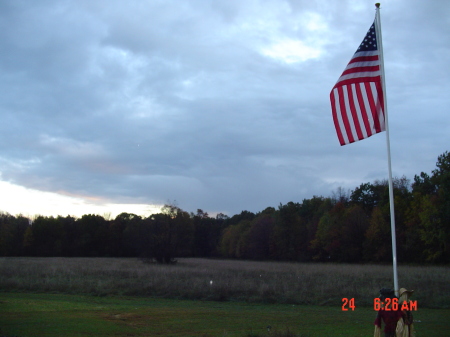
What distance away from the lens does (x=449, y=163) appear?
1779 inches

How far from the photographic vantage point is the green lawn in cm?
1173

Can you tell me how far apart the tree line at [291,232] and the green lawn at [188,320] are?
3207 cm

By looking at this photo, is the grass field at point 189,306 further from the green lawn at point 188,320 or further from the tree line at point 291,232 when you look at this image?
the tree line at point 291,232

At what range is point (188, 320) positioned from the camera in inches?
558

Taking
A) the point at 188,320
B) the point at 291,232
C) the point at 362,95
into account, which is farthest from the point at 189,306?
the point at 291,232

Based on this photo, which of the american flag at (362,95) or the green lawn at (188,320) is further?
the green lawn at (188,320)

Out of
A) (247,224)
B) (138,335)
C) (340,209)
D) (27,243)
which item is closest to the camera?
(138,335)

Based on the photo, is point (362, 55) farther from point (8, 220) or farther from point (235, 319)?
point (8, 220)

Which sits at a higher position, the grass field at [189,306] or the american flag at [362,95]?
the american flag at [362,95]

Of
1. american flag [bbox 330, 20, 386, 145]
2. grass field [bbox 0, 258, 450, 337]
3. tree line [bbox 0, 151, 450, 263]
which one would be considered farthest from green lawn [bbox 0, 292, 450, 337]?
tree line [bbox 0, 151, 450, 263]

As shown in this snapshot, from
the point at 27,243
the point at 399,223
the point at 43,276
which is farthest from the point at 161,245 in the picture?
the point at 27,243

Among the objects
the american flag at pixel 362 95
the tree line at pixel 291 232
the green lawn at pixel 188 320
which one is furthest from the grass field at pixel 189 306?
the tree line at pixel 291 232

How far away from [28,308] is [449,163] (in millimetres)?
42843

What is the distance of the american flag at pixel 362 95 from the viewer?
8.94 m
